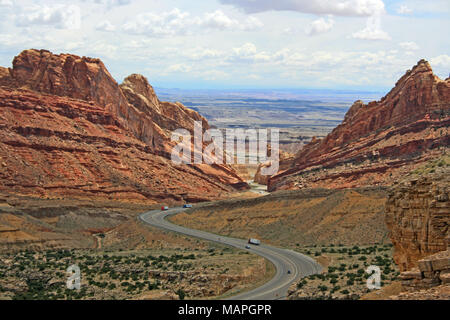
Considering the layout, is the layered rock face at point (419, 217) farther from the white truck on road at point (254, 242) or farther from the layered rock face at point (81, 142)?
the layered rock face at point (81, 142)

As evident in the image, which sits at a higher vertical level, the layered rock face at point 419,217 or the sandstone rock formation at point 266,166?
the layered rock face at point 419,217

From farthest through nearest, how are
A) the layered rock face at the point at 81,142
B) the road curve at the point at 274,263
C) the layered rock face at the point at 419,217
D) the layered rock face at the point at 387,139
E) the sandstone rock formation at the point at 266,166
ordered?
the sandstone rock formation at the point at 266,166 < the layered rock face at the point at 387,139 < the layered rock face at the point at 81,142 < the road curve at the point at 274,263 < the layered rock face at the point at 419,217

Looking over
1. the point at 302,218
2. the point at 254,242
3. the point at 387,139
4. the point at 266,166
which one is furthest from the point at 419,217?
the point at 266,166

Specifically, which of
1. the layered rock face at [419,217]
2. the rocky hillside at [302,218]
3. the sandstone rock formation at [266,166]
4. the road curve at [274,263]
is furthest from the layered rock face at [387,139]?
the layered rock face at [419,217]

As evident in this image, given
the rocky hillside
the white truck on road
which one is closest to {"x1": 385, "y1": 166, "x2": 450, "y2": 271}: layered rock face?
the rocky hillside

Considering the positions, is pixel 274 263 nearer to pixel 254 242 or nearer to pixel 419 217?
pixel 254 242

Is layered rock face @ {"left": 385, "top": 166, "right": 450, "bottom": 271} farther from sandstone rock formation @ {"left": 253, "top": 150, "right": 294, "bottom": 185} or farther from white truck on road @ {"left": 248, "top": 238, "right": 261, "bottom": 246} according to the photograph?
sandstone rock formation @ {"left": 253, "top": 150, "right": 294, "bottom": 185}

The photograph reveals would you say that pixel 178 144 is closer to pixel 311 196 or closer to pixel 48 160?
pixel 48 160
